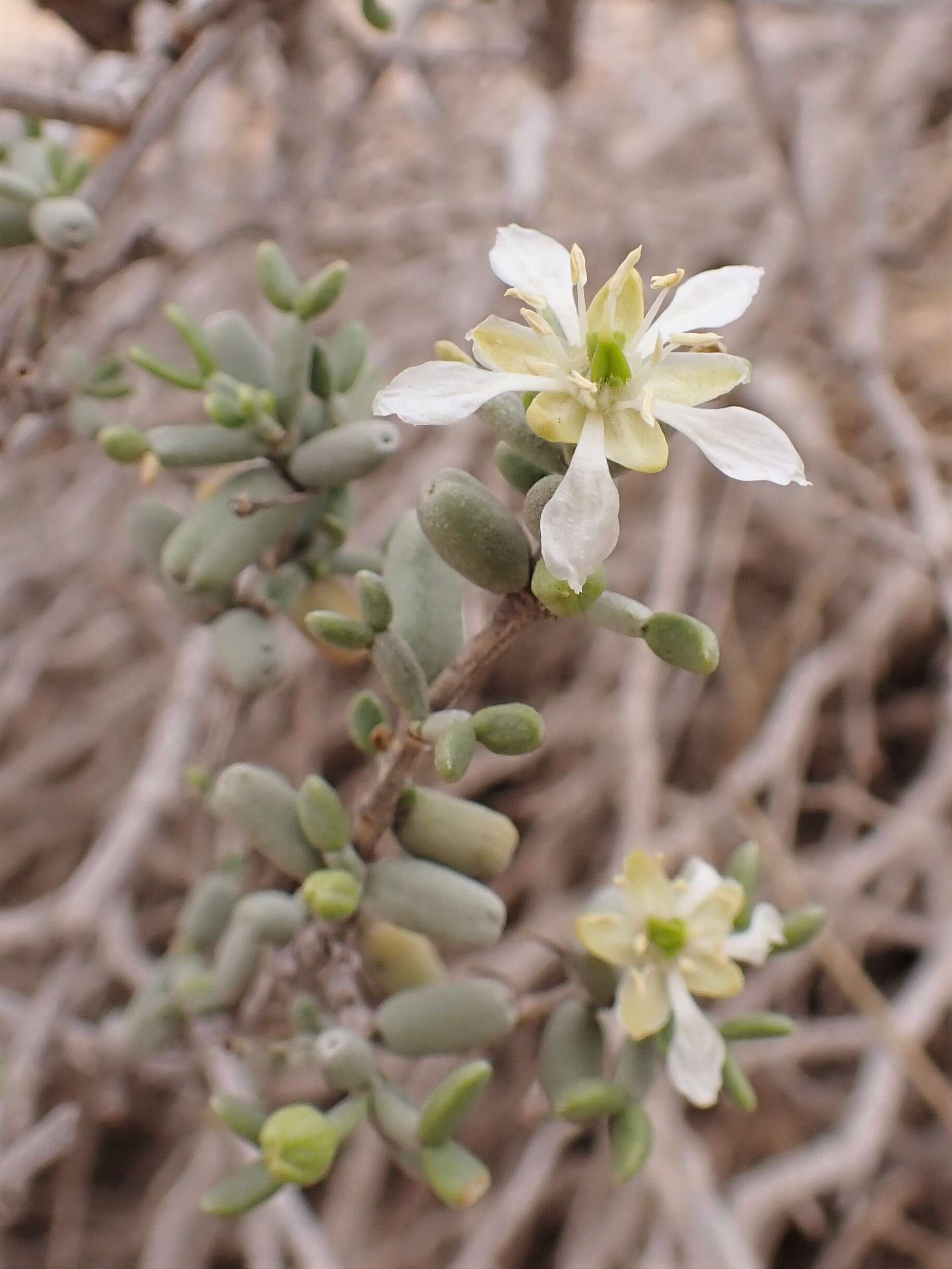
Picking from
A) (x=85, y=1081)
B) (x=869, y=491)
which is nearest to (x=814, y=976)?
(x=869, y=491)

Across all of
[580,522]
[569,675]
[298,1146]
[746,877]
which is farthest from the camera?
[569,675]

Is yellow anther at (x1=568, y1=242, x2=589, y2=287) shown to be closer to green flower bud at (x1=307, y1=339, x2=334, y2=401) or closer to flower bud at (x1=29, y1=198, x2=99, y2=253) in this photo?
green flower bud at (x1=307, y1=339, x2=334, y2=401)

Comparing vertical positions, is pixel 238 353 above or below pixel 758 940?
above

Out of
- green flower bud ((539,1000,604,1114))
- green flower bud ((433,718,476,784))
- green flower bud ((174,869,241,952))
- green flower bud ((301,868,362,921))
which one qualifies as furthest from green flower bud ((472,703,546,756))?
green flower bud ((174,869,241,952))

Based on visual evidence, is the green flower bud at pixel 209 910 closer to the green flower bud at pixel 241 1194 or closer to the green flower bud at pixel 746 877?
the green flower bud at pixel 241 1194

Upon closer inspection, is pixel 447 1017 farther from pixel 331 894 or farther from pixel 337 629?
pixel 337 629

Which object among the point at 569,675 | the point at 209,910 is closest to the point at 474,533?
the point at 209,910

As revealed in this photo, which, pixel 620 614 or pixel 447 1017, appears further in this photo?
pixel 447 1017
